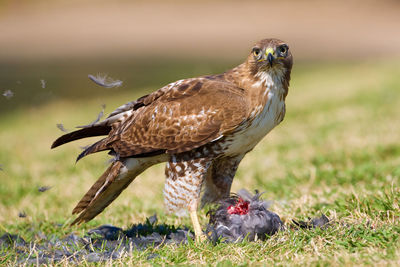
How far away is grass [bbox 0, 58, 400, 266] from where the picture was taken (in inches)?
139

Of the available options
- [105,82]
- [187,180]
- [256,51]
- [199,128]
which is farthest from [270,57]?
[105,82]

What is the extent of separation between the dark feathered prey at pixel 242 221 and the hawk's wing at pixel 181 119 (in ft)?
1.56

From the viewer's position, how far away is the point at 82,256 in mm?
3689

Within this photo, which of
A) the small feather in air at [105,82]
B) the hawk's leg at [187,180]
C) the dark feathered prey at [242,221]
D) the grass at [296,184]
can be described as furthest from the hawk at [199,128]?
the grass at [296,184]

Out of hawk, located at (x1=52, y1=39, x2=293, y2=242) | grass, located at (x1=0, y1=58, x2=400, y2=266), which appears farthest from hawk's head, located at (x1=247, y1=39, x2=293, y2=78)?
grass, located at (x1=0, y1=58, x2=400, y2=266)

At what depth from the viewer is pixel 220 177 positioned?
4.48m

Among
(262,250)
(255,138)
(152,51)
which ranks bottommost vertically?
(152,51)

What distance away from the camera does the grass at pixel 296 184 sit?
3.53 m

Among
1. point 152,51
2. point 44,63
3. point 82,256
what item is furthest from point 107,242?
point 152,51

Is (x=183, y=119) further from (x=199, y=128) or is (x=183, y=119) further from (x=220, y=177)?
(x=220, y=177)

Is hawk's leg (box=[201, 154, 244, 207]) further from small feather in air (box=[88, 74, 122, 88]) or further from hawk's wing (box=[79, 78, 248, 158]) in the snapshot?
small feather in air (box=[88, 74, 122, 88])

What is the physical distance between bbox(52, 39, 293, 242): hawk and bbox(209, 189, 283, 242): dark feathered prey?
163mm

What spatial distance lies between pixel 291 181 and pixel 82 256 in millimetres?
2810

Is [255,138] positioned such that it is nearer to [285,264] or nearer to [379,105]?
[285,264]
